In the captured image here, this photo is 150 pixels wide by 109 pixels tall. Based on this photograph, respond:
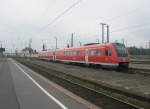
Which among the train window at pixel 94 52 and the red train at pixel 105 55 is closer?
the red train at pixel 105 55

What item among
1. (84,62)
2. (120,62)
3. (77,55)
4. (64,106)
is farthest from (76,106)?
(77,55)

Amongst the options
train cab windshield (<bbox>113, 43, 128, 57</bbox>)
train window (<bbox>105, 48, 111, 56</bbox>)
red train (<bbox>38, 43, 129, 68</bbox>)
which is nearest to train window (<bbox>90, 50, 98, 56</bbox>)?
red train (<bbox>38, 43, 129, 68</bbox>)

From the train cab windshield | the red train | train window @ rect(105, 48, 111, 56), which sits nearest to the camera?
the red train

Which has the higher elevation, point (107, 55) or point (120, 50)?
point (120, 50)

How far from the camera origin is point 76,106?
41.4ft

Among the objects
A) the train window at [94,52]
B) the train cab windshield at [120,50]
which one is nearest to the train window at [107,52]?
the train cab windshield at [120,50]

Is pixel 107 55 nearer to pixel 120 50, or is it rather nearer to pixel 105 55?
pixel 105 55

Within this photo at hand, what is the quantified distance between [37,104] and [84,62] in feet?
102

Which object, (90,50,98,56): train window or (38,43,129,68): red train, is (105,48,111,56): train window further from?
(90,50,98,56): train window

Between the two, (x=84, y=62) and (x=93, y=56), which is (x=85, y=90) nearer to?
(x=93, y=56)

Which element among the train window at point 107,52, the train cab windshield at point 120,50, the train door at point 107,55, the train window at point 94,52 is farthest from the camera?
the train window at point 94,52

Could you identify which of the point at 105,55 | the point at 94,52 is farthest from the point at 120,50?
the point at 94,52

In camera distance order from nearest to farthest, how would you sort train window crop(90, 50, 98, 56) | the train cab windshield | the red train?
1. the red train
2. the train cab windshield
3. train window crop(90, 50, 98, 56)

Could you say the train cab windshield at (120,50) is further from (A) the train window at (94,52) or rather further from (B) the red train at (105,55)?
(A) the train window at (94,52)
